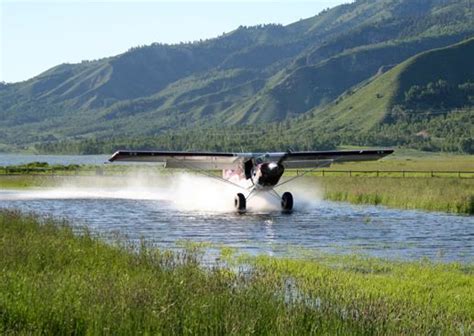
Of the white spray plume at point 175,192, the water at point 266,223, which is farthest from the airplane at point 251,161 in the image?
the water at point 266,223

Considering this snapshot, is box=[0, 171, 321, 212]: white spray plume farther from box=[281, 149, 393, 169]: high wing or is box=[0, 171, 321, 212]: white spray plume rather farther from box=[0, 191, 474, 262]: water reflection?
box=[281, 149, 393, 169]: high wing

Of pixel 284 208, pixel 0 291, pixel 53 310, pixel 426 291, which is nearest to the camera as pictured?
pixel 53 310

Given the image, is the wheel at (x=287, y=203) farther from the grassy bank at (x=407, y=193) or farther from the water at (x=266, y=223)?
the grassy bank at (x=407, y=193)

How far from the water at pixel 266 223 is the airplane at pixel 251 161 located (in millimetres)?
1114

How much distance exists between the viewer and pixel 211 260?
19.5 meters

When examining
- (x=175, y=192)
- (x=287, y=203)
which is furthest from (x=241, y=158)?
(x=175, y=192)

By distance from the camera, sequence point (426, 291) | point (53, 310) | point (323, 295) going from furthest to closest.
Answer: point (426, 291) → point (323, 295) → point (53, 310)

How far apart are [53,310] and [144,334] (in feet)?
5.09

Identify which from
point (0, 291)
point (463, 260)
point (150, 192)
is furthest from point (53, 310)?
point (150, 192)

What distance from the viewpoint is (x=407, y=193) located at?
1602 inches

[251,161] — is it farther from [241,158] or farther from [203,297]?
[203,297]

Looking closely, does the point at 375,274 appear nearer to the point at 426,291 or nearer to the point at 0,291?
the point at 426,291

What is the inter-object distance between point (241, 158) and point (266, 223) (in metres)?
Result: 8.67

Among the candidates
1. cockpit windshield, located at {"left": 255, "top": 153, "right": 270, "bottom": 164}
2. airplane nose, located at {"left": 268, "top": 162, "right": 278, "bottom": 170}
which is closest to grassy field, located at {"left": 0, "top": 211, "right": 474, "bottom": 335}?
airplane nose, located at {"left": 268, "top": 162, "right": 278, "bottom": 170}
